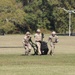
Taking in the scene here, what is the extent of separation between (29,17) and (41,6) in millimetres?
5506

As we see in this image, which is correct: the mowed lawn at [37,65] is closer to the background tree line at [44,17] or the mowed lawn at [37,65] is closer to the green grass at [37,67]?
the green grass at [37,67]

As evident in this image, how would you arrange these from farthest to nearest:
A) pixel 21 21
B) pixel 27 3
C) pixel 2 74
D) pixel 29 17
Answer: pixel 27 3 → pixel 29 17 → pixel 21 21 → pixel 2 74

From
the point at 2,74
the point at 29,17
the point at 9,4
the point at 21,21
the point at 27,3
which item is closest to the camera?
the point at 2,74

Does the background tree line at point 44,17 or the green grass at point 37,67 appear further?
the background tree line at point 44,17

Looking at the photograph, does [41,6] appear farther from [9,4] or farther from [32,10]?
[9,4]

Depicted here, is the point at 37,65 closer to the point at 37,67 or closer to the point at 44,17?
the point at 37,67

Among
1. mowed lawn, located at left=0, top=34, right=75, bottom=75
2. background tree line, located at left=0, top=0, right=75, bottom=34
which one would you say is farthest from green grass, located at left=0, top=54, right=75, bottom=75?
background tree line, located at left=0, top=0, right=75, bottom=34

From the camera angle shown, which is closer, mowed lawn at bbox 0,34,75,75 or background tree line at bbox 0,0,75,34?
mowed lawn at bbox 0,34,75,75

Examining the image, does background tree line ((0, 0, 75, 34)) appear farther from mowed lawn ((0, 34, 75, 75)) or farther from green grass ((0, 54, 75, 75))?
green grass ((0, 54, 75, 75))

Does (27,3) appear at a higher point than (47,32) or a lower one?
higher

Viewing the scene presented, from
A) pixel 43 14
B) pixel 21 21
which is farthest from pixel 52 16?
pixel 21 21

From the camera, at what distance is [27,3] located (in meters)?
118

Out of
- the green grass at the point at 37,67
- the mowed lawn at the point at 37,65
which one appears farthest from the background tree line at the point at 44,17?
the green grass at the point at 37,67

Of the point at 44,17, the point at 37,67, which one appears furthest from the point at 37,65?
the point at 44,17
